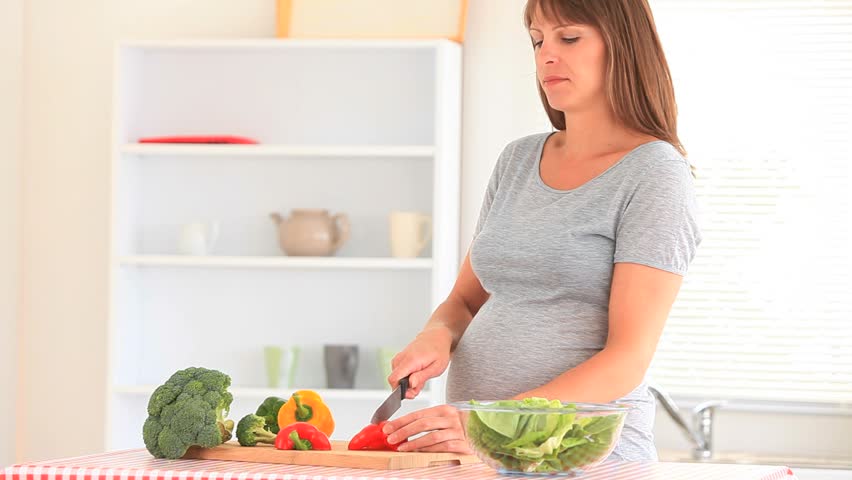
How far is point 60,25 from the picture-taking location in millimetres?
4004

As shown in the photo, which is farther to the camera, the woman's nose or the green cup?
the green cup

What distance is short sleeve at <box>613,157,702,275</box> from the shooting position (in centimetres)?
157

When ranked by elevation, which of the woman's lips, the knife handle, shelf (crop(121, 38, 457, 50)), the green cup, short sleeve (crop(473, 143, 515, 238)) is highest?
shelf (crop(121, 38, 457, 50))

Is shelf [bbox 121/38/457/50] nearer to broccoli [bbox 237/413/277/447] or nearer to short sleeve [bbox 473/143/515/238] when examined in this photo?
short sleeve [bbox 473/143/515/238]

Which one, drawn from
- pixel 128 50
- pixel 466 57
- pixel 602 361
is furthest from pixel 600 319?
pixel 128 50

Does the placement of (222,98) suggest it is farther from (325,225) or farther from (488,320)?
(488,320)

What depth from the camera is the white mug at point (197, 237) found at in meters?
3.70

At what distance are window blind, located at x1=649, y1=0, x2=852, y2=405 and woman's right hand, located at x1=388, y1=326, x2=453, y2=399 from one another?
2.01m

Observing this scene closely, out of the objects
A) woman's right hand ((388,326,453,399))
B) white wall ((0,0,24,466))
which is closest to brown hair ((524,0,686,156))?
woman's right hand ((388,326,453,399))

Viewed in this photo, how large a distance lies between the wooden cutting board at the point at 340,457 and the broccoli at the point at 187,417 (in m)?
0.03

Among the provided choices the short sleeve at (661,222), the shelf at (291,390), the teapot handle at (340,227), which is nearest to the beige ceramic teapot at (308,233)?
the teapot handle at (340,227)

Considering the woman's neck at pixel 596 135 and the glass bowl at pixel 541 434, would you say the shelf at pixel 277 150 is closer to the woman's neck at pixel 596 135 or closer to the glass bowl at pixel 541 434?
the woman's neck at pixel 596 135

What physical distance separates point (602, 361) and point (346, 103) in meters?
2.39

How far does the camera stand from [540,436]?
125 cm
